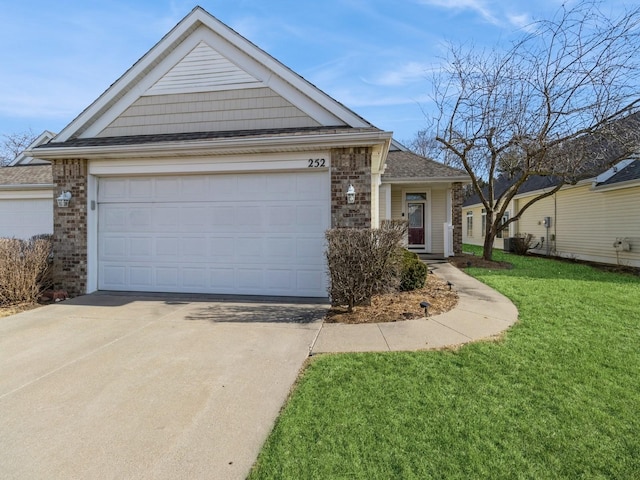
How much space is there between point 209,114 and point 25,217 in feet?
33.3

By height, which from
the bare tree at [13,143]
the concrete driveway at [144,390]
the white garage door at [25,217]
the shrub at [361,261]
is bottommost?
the concrete driveway at [144,390]

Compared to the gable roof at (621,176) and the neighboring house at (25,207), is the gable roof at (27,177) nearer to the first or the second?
the neighboring house at (25,207)

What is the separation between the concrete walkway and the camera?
4.60 m

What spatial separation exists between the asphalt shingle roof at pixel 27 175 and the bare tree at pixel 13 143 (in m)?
20.7

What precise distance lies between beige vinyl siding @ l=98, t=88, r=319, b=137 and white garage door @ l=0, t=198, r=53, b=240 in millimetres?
6916

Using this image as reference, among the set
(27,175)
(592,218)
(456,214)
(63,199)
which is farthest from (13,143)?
(592,218)

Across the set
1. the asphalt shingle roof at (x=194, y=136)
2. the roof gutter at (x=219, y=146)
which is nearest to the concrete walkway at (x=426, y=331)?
the roof gutter at (x=219, y=146)

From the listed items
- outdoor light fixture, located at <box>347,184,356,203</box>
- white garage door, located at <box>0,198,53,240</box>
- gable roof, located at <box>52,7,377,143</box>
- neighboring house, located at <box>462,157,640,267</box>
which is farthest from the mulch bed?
white garage door, located at <box>0,198,53,240</box>

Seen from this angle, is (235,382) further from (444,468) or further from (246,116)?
(246,116)

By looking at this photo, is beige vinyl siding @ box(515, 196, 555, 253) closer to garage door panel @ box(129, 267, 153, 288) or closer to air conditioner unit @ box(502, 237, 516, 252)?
air conditioner unit @ box(502, 237, 516, 252)

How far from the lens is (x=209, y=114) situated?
27.2ft

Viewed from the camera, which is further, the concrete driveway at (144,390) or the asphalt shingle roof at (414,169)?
the asphalt shingle roof at (414,169)

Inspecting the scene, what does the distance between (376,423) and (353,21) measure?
10.0 meters

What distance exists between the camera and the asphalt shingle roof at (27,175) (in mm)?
13164
